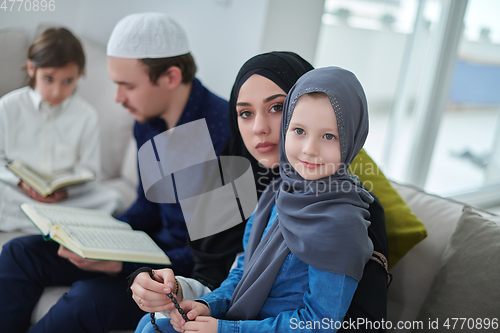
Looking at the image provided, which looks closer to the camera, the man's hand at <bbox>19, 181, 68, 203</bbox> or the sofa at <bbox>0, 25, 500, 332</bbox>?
the sofa at <bbox>0, 25, 500, 332</bbox>

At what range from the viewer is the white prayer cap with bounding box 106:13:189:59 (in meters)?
1.33

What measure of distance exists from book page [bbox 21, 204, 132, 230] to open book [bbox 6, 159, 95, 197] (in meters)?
0.12

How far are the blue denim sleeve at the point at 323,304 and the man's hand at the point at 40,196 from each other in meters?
1.07

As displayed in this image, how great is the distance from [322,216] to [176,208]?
0.74m

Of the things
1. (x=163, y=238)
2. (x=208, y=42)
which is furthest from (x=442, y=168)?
(x=163, y=238)

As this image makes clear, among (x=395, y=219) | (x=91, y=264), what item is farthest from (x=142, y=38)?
(x=395, y=219)

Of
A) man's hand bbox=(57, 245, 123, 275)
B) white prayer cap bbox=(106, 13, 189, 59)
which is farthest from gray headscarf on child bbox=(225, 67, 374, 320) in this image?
white prayer cap bbox=(106, 13, 189, 59)

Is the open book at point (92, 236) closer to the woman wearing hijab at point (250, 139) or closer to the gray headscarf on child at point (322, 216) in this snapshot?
the woman wearing hijab at point (250, 139)

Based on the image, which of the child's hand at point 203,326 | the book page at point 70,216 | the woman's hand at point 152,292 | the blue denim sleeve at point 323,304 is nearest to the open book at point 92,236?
the book page at point 70,216

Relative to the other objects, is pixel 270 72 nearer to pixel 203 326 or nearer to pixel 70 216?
pixel 203 326

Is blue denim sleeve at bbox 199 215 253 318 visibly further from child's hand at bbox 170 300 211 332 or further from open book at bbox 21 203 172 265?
open book at bbox 21 203 172 265

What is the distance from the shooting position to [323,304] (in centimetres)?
76

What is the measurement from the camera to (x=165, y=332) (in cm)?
93

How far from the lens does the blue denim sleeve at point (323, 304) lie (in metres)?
0.75
